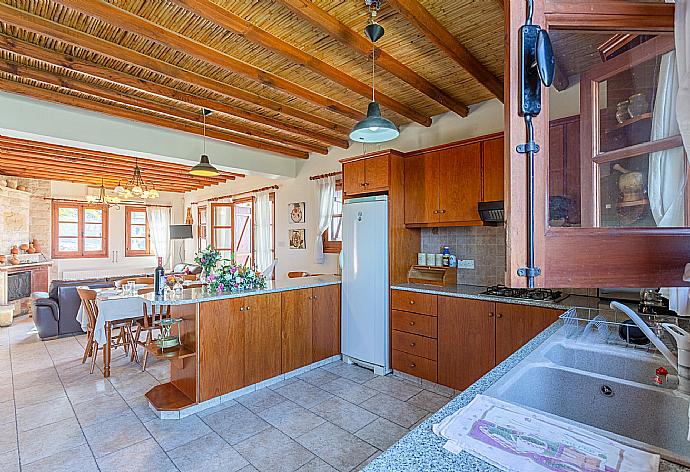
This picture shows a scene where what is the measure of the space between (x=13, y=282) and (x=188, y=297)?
5999mm

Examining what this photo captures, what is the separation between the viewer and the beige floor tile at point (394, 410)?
2.79 metres

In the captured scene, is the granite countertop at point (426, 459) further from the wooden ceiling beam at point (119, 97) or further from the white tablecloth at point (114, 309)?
the wooden ceiling beam at point (119, 97)

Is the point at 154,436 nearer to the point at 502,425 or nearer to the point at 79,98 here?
the point at 502,425

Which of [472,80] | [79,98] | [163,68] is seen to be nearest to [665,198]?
[472,80]

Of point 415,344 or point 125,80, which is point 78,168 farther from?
point 415,344

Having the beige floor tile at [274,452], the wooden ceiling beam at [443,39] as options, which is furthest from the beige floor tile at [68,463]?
the wooden ceiling beam at [443,39]

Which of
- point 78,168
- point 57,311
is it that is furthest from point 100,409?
point 78,168

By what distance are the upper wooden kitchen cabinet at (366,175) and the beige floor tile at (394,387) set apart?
1925 mm

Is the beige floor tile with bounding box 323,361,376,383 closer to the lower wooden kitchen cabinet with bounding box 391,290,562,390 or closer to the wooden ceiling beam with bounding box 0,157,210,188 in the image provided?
the lower wooden kitchen cabinet with bounding box 391,290,562,390

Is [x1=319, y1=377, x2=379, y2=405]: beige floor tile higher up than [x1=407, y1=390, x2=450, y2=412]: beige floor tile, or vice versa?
[x1=319, y1=377, x2=379, y2=405]: beige floor tile

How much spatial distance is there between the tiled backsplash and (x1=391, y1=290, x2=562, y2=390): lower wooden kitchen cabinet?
631 mm

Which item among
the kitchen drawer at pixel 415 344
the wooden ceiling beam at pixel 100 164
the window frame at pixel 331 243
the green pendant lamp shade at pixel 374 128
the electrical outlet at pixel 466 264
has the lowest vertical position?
the kitchen drawer at pixel 415 344

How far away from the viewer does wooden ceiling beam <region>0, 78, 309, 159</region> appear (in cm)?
333

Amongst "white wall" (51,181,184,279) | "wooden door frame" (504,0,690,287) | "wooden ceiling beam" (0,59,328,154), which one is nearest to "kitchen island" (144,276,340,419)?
"wooden ceiling beam" (0,59,328,154)
